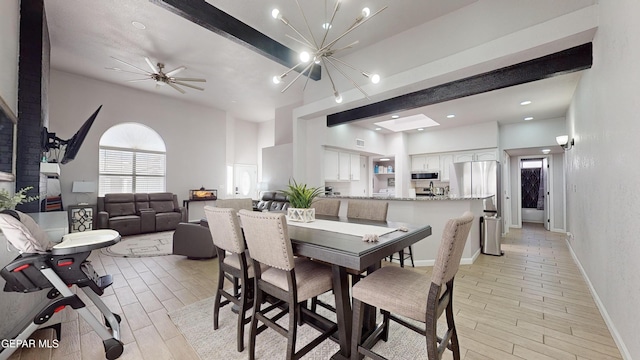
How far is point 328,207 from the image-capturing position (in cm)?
326

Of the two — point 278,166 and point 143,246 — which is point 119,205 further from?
point 278,166

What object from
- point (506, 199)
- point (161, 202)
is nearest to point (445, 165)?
point (506, 199)

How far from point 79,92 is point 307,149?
16.9ft

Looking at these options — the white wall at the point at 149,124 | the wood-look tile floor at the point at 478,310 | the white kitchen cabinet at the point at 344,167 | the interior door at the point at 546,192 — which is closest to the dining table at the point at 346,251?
the wood-look tile floor at the point at 478,310

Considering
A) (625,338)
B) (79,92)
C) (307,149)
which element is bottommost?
(625,338)

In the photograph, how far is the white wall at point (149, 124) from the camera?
210 inches

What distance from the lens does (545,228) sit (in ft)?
22.2

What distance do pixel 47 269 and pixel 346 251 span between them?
195 centimetres

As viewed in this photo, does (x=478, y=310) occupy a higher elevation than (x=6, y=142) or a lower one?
lower

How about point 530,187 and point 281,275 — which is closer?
point 281,275

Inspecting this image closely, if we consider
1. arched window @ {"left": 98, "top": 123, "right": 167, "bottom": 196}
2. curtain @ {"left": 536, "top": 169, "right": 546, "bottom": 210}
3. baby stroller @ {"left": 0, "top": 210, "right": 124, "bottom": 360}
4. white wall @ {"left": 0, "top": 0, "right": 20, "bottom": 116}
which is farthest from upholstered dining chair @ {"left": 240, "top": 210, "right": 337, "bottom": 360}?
curtain @ {"left": 536, "top": 169, "right": 546, "bottom": 210}

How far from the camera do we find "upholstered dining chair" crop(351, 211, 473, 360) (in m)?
1.31

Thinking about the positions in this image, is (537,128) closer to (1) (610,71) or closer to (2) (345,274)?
(1) (610,71)

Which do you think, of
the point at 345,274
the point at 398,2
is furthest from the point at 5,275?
the point at 398,2
